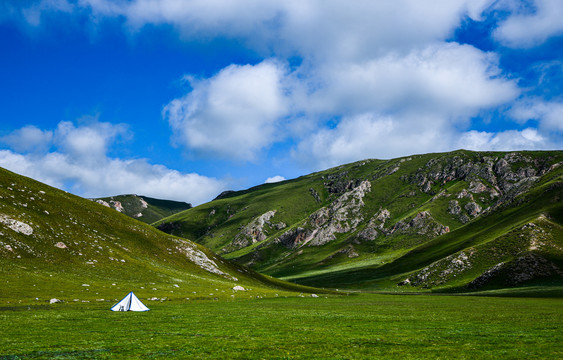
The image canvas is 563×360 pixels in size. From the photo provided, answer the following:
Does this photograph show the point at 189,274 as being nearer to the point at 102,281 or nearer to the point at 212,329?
the point at 102,281

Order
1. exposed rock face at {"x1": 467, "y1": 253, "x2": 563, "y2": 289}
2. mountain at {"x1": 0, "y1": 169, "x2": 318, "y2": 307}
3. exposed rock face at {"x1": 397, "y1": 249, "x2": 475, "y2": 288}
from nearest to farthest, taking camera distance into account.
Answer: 1. mountain at {"x1": 0, "y1": 169, "x2": 318, "y2": 307}
2. exposed rock face at {"x1": 467, "y1": 253, "x2": 563, "y2": 289}
3. exposed rock face at {"x1": 397, "y1": 249, "x2": 475, "y2": 288}

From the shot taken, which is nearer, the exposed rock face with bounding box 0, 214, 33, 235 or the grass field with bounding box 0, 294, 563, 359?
the grass field with bounding box 0, 294, 563, 359

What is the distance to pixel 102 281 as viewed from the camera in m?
83.1

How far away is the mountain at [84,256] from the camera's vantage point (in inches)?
2793

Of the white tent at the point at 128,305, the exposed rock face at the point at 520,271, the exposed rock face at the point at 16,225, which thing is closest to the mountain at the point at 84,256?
the exposed rock face at the point at 16,225

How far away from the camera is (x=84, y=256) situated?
3780 inches

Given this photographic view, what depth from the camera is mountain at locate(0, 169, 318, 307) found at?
70.9 m

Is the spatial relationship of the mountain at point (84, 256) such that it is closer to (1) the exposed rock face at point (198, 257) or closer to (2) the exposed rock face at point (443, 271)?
(1) the exposed rock face at point (198, 257)

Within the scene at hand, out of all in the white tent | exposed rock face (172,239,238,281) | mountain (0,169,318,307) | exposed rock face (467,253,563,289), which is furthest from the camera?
exposed rock face (467,253,563,289)

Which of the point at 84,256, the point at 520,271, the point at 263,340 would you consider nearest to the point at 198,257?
the point at 84,256

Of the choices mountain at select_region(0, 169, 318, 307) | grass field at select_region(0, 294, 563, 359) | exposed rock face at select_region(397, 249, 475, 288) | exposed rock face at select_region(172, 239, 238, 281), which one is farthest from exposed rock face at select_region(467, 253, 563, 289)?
Answer: grass field at select_region(0, 294, 563, 359)

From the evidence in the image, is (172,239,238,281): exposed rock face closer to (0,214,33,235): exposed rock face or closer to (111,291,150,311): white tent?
(0,214,33,235): exposed rock face

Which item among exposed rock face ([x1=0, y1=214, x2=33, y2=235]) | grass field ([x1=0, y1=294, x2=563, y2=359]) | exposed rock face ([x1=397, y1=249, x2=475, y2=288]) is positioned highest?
exposed rock face ([x1=0, y1=214, x2=33, y2=235])

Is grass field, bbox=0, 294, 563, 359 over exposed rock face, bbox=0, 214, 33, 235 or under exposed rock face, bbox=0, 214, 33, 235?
under
